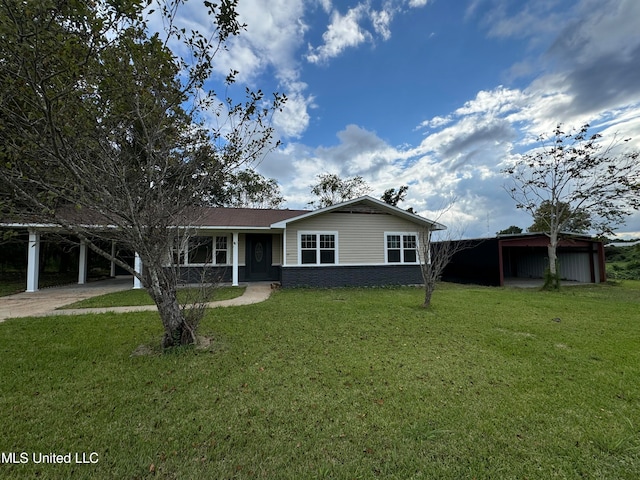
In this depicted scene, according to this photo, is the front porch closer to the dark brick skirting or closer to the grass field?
the dark brick skirting

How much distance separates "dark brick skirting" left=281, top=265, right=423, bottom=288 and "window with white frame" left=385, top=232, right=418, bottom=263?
1.25 feet

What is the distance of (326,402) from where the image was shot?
3219mm

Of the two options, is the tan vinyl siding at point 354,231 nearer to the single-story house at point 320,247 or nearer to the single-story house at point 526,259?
the single-story house at point 320,247

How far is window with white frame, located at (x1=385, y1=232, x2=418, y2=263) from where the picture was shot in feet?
44.4

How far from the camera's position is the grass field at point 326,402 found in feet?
7.56

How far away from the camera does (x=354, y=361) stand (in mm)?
4398

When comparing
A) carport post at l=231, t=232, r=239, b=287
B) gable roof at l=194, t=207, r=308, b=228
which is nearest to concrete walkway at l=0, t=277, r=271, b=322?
carport post at l=231, t=232, r=239, b=287

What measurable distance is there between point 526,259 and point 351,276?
15.8m

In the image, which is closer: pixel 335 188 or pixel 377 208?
pixel 377 208

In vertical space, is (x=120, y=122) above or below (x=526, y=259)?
above

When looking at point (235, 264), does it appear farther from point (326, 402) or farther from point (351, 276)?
point (326, 402)

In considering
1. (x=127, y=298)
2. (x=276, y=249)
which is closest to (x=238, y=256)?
(x=276, y=249)

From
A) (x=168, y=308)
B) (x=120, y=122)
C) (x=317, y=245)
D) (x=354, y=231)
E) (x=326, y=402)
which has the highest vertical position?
(x=120, y=122)

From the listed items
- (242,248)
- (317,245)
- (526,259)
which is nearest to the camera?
(317,245)
